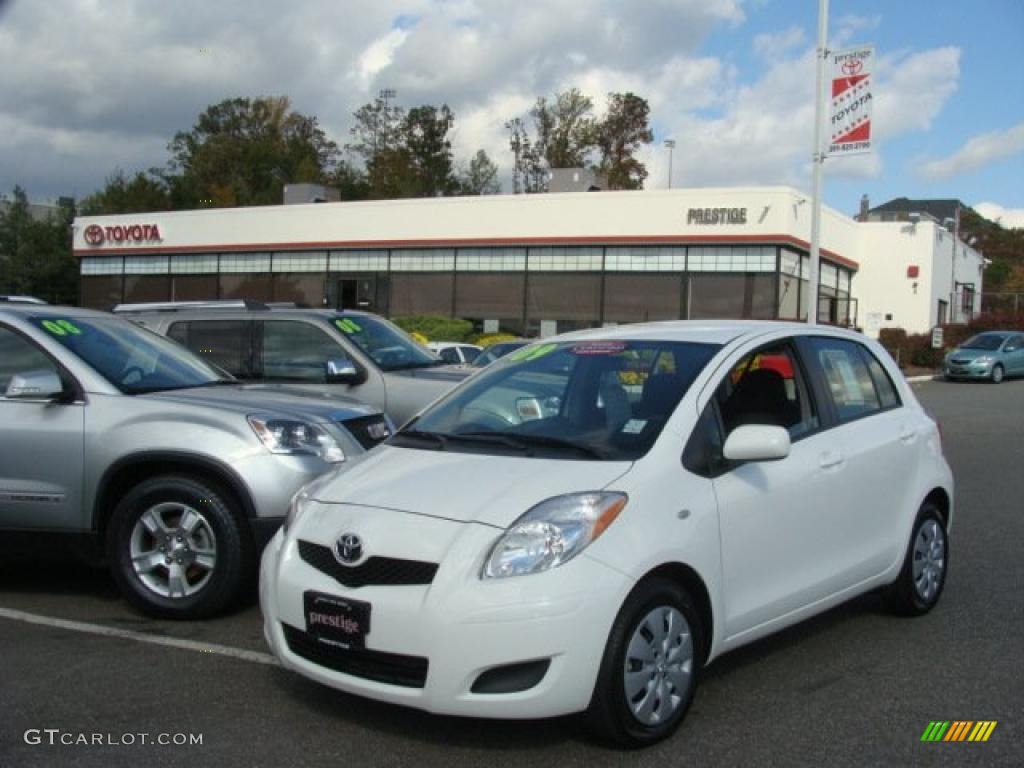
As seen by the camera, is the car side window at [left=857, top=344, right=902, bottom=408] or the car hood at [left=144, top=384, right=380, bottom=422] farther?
the car hood at [left=144, top=384, right=380, bottom=422]

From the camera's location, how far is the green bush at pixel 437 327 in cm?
3428

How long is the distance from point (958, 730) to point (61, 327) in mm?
5376

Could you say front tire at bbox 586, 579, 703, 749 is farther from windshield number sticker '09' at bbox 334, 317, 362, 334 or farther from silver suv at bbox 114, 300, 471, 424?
windshield number sticker '09' at bbox 334, 317, 362, 334

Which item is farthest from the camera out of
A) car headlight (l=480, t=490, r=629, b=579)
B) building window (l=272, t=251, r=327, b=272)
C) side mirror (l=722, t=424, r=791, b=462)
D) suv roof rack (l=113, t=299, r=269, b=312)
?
building window (l=272, t=251, r=327, b=272)

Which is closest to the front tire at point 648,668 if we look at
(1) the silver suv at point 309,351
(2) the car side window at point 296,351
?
(1) the silver suv at point 309,351

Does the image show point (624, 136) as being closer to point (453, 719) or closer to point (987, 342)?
point (987, 342)

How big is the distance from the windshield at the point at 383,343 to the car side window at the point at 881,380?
175 inches

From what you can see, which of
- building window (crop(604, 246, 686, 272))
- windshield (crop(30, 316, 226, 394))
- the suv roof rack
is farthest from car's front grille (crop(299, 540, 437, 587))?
building window (crop(604, 246, 686, 272))

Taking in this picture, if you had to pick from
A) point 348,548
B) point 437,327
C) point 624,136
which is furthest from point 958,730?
point 624,136

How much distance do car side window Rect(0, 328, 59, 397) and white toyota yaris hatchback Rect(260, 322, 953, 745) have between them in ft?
8.35

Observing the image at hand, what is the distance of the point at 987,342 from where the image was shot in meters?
32.0

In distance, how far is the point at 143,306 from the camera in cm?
1045

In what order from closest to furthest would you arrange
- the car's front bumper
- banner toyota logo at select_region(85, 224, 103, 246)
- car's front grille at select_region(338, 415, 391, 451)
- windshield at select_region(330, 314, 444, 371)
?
the car's front bumper → car's front grille at select_region(338, 415, 391, 451) → windshield at select_region(330, 314, 444, 371) → banner toyota logo at select_region(85, 224, 103, 246)

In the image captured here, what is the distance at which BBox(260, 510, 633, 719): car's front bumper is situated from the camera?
12.2ft
